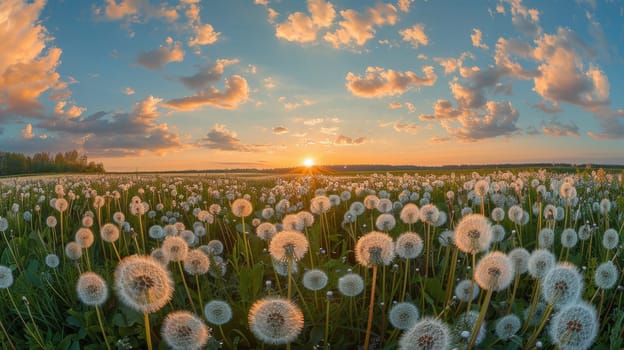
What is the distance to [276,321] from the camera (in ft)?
6.43

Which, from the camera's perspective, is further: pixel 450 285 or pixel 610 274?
pixel 450 285

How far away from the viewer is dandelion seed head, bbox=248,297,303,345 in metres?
1.96

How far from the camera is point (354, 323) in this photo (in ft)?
9.66

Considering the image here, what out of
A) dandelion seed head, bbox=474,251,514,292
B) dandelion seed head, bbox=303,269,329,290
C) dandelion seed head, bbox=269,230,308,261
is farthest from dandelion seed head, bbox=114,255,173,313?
dandelion seed head, bbox=474,251,514,292

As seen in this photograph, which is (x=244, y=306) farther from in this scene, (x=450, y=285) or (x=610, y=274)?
(x=610, y=274)

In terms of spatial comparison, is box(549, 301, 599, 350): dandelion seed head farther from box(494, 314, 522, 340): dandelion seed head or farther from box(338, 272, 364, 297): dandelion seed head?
box(338, 272, 364, 297): dandelion seed head

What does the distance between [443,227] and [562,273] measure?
3179 mm

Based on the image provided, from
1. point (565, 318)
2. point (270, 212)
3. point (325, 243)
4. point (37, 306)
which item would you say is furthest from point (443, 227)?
point (37, 306)

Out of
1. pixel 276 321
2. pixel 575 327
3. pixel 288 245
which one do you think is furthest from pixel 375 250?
pixel 575 327

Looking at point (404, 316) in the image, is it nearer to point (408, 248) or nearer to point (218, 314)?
point (408, 248)

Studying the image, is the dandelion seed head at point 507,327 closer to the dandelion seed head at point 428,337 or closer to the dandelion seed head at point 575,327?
the dandelion seed head at point 575,327

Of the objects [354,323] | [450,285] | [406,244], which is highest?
[406,244]

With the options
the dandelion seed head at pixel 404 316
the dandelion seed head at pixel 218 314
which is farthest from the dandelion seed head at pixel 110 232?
the dandelion seed head at pixel 404 316

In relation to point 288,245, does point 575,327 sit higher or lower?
lower
